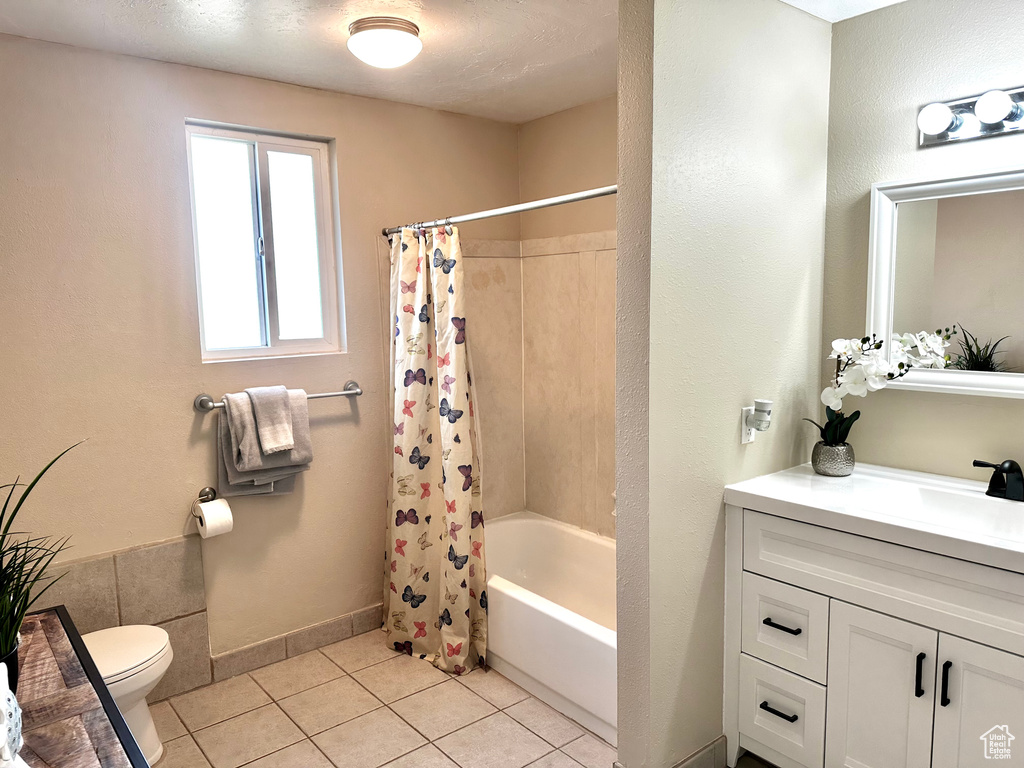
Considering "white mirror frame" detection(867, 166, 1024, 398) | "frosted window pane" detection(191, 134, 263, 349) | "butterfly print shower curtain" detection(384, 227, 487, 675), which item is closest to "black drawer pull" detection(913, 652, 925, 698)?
"white mirror frame" detection(867, 166, 1024, 398)

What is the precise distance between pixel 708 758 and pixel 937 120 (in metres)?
1.97

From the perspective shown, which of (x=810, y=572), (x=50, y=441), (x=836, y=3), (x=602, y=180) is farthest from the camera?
(x=602, y=180)

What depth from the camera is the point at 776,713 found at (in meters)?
2.01

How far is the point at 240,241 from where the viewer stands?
282cm

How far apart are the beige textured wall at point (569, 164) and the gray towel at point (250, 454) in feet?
4.66

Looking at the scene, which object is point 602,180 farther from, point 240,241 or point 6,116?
point 6,116

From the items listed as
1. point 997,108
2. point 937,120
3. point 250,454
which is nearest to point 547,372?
point 250,454

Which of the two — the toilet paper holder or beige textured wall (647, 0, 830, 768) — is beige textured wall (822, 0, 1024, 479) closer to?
beige textured wall (647, 0, 830, 768)

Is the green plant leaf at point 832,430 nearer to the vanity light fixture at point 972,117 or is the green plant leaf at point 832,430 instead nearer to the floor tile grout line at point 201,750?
the vanity light fixture at point 972,117

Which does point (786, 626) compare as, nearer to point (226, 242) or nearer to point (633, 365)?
point (633, 365)

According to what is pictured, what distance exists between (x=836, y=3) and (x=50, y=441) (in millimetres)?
2854

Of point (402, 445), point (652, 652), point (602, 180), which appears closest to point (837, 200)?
point (602, 180)

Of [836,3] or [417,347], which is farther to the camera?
[417,347]

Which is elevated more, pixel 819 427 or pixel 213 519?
pixel 819 427
